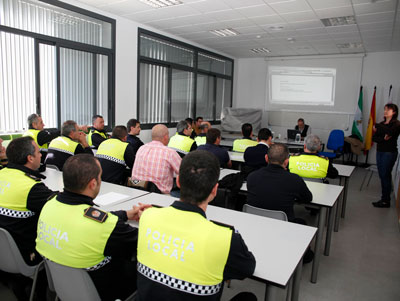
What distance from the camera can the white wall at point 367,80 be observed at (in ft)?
27.9

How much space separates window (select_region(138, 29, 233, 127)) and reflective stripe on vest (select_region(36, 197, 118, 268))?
5576 mm

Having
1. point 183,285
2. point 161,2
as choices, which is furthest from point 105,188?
point 161,2

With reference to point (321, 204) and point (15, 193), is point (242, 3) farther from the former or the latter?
point (15, 193)

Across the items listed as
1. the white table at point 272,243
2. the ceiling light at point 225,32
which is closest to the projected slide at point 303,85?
the ceiling light at point 225,32

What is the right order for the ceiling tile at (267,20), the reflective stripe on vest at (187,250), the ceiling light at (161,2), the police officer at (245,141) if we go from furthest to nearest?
1. the ceiling tile at (267,20)
2. the police officer at (245,141)
3. the ceiling light at (161,2)
4. the reflective stripe on vest at (187,250)

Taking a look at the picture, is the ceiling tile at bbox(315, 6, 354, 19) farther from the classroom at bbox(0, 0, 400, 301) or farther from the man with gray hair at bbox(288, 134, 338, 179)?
the man with gray hair at bbox(288, 134, 338, 179)

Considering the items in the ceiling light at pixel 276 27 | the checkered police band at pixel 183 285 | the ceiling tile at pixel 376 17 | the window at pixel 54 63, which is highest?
the ceiling light at pixel 276 27

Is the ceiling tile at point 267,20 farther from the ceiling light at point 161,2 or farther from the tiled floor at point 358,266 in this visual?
the tiled floor at point 358,266

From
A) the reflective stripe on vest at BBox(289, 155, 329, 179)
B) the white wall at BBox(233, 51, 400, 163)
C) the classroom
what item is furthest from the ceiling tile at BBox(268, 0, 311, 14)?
the white wall at BBox(233, 51, 400, 163)

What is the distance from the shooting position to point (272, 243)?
1.87 meters

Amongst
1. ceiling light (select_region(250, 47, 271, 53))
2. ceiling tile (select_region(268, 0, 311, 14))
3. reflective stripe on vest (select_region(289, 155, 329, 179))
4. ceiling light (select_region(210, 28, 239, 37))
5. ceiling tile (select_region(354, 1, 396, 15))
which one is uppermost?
ceiling light (select_region(250, 47, 271, 53))

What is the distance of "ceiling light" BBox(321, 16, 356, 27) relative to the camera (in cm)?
564

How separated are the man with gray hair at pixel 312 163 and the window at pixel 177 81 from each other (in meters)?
4.30

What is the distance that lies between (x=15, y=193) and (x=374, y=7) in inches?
218
